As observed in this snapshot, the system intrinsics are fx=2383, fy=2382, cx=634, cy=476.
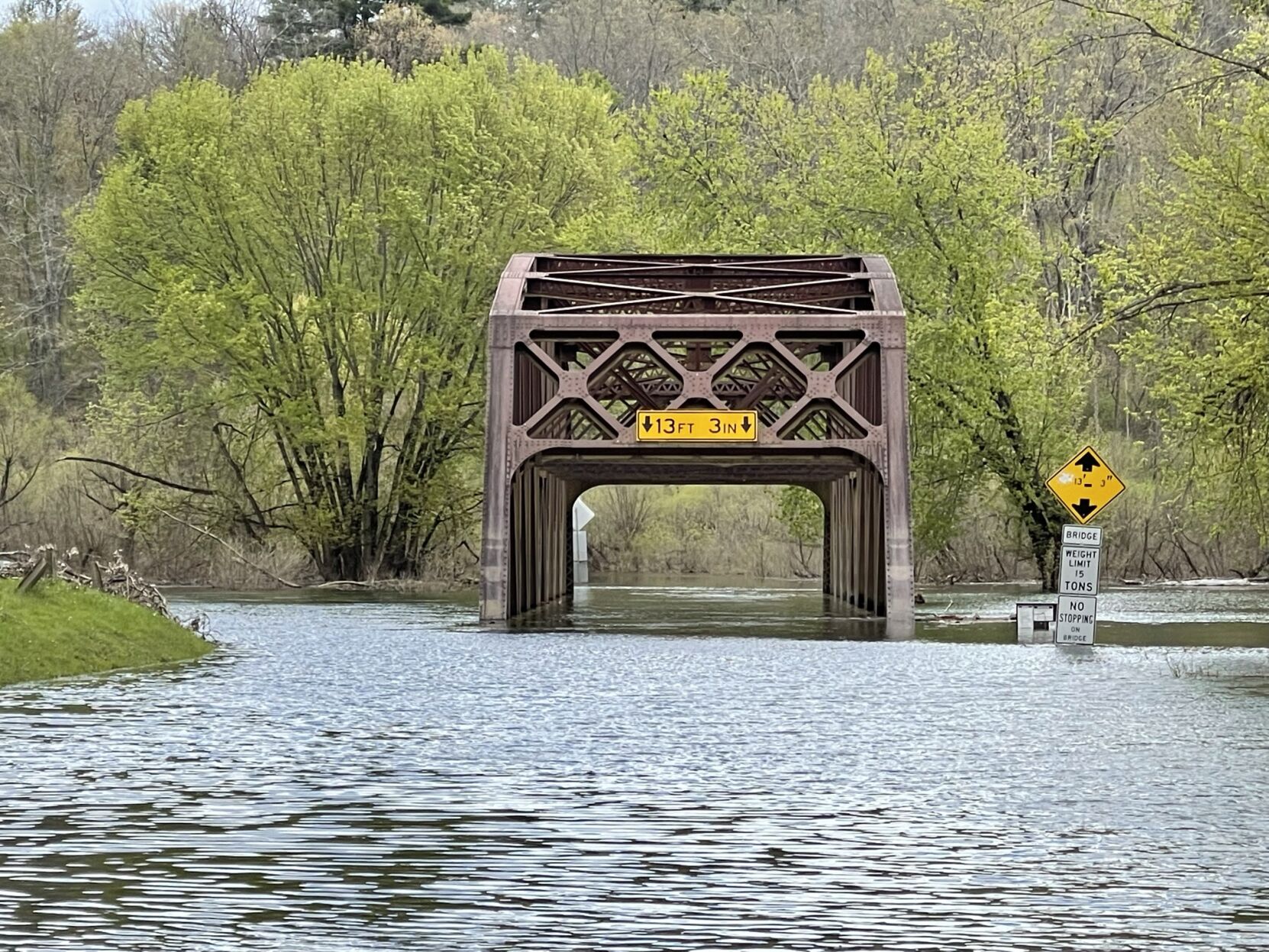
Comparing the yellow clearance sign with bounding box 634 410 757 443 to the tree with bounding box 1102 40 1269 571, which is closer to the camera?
the tree with bounding box 1102 40 1269 571

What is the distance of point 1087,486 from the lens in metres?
30.8

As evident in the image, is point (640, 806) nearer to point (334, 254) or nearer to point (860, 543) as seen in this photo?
point (860, 543)

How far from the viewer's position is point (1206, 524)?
53250 mm

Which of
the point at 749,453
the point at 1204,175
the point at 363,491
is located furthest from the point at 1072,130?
the point at 363,491

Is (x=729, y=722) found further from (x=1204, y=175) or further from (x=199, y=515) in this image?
(x=199, y=515)

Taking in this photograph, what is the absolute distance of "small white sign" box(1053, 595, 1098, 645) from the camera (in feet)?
97.2

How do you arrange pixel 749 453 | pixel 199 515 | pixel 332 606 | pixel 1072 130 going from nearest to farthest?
pixel 1072 130 → pixel 749 453 → pixel 332 606 → pixel 199 515

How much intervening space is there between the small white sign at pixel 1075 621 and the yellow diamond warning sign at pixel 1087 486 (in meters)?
1.38

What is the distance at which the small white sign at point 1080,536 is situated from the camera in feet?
97.1

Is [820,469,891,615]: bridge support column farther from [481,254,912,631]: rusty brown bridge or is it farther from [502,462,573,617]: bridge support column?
[502,462,573,617]: bridge support column

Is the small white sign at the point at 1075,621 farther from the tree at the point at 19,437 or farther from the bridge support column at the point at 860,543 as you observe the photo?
the tree at the point at 19,437

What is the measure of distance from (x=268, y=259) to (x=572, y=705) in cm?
3474

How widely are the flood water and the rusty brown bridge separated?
7.97 meters

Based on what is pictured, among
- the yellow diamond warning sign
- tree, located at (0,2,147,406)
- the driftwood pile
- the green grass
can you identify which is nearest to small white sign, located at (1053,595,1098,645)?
the yellow diamond warning sign
